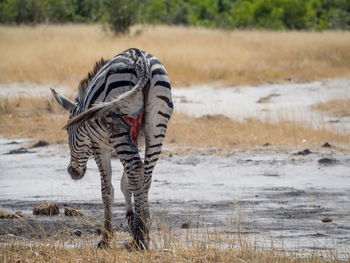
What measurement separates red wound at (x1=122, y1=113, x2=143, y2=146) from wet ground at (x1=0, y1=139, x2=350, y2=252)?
792 mm

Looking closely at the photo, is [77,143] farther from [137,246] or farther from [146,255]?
[146,255]

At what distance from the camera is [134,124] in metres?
4.89

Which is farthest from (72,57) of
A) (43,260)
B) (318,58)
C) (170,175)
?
(43,260)

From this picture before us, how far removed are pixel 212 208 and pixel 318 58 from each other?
14.6 m

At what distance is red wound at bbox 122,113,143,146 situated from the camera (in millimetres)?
4852

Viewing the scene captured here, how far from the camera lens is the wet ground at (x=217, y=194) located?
5.64 metres

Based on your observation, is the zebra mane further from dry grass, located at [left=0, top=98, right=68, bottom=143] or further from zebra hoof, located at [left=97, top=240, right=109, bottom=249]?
dry grass, located at [left=0, top=98, right=68, bottom=143]

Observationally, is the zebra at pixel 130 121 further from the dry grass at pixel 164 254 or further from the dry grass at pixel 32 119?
the dry grass at pixel 32 119

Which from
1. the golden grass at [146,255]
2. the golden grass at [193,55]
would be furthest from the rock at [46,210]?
the golden grass at [193,55]

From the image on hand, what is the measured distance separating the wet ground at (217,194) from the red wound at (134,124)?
31.2 inches

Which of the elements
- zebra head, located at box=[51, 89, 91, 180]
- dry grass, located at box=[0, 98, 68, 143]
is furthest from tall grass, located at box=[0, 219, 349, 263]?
dry grass, located at box=[0, 98, 68, 143]

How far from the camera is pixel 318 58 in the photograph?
788 inches

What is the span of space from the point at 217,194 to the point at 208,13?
131ft

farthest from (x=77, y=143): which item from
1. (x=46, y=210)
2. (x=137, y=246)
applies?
(x=137, y=246)
